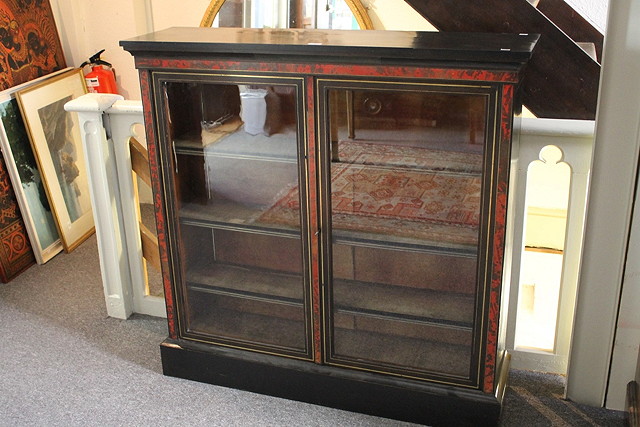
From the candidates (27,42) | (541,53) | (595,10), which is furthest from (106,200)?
(595,10)

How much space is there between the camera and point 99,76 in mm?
4367

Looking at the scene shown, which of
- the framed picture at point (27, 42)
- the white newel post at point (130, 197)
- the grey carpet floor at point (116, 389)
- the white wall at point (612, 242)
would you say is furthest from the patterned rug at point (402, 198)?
the framed picture at point (27, 42)

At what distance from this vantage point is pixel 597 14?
4.07m

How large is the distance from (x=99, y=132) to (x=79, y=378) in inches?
39.3

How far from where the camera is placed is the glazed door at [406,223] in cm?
239

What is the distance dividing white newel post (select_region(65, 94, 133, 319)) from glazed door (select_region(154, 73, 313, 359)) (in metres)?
0.56

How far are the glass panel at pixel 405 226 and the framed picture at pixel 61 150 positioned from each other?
6.59ft

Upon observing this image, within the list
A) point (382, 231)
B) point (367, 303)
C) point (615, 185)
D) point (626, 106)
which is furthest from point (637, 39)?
point (367, 303)

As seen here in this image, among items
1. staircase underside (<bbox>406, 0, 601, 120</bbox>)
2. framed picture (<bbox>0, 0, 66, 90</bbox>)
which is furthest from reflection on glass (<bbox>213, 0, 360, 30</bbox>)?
staircase underside (<bbox>406, 0, 601, 120</bbox>)

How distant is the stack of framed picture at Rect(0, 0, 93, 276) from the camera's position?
3.86 meters

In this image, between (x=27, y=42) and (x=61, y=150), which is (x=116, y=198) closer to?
(x=61, y=150)

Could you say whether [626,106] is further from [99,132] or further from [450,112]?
[99,132]

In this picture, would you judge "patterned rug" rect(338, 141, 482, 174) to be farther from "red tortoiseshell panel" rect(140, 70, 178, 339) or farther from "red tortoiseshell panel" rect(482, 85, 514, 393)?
"red tortoiseshell panel" rect(140, 70, 178, 339)

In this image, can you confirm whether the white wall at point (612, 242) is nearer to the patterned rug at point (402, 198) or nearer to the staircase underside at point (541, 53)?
the staircase underside at point (541, 53)
